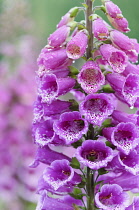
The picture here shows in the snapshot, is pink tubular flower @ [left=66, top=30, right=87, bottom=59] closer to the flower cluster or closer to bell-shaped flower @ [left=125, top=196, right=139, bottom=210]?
the flower cluster

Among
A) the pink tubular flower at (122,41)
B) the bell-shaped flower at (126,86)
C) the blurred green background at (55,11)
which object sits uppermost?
the pink tubular flower at (122,41)

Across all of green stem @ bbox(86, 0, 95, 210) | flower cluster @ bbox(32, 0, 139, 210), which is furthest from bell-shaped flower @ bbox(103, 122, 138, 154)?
green stem @ bbox(86, 0, 95, 210)

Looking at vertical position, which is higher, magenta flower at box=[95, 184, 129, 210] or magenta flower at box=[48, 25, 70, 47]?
magenta flower at box=[48, 25, 70, 47]

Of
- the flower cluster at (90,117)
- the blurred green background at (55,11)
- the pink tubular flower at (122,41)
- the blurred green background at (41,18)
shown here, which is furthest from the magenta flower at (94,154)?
the blurred green background at (55,11)

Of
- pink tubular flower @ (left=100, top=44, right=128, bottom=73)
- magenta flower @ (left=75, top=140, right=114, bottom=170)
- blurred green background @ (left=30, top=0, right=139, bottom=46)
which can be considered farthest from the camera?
blurred green background @ (left=30, top=0, right=139, bottom=46)

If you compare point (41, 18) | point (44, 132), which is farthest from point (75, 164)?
point (41, 18)

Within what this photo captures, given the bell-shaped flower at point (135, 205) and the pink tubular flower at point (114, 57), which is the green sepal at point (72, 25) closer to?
the pink tubular flower at point (114, 57)

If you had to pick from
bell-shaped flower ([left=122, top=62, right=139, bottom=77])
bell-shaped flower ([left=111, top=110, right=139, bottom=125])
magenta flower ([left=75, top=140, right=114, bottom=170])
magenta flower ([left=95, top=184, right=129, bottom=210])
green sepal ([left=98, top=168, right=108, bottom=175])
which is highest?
bell-shaped flower ([left=122, top=62, right=139, bottom=77])

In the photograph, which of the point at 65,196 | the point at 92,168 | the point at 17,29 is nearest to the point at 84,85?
the point at 92,168

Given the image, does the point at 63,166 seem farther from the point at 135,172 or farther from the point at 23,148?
the point at 23,148
